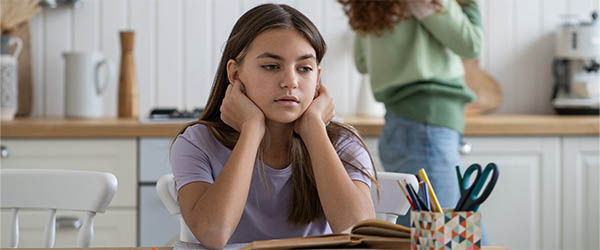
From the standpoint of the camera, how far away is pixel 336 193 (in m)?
1.32

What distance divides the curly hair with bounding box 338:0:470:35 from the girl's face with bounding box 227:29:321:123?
660 mm

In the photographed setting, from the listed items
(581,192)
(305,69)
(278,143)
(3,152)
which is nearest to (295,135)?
(278,143)

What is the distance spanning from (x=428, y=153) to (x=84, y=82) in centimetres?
133

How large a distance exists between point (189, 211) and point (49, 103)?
5.88ft

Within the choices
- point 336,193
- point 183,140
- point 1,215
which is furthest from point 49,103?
point 336,193

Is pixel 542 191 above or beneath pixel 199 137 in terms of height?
beneath

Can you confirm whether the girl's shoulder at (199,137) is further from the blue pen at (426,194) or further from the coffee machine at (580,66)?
the coffee machine at (580,66)

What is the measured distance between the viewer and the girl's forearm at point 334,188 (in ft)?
4.28

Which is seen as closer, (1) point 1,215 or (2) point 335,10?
(1) point 1,215

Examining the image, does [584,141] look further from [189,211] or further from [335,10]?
[189,211]

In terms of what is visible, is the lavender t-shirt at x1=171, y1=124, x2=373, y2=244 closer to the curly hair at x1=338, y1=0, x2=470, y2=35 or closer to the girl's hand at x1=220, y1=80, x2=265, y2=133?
the girl's hand at x1=220, y1=80, x2=265, y2=133

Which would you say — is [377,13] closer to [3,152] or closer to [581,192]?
[581,192]

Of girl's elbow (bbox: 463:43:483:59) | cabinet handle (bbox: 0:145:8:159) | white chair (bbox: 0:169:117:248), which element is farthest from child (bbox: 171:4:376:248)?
cabinet handle (bbox: 0:145:8:159)

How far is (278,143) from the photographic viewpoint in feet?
4.81
